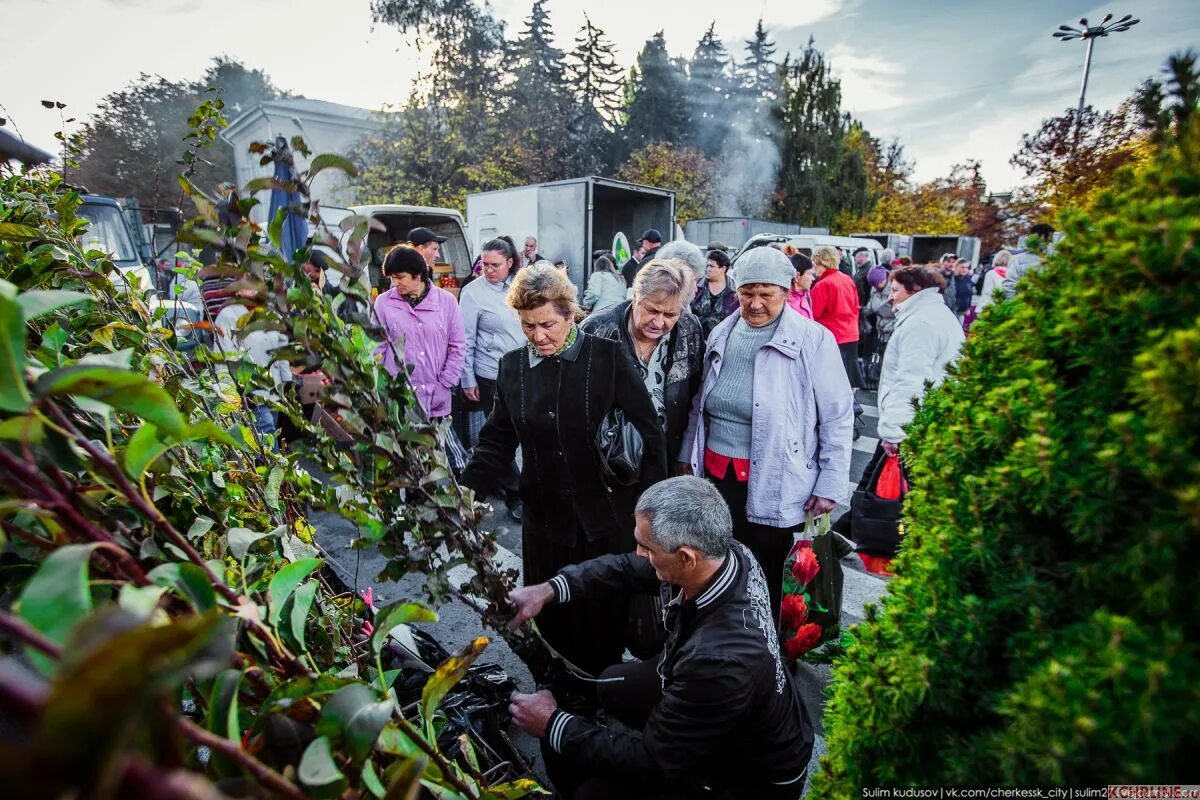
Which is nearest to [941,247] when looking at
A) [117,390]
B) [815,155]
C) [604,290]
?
[815,155]

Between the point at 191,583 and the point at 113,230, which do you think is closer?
the point at 191,583

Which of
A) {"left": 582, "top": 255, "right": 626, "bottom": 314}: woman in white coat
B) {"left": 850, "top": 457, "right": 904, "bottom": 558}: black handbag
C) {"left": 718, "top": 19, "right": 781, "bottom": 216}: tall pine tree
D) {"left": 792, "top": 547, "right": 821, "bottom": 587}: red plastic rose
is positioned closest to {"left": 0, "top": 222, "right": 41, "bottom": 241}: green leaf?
{"left": 792, "top": 547, "right": 821, "bottom": 587}: red plastic rose

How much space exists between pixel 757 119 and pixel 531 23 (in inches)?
657

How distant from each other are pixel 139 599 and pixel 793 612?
2728 mm

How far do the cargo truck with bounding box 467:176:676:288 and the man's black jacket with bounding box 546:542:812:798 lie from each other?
9.87 m

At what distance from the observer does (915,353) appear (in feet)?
11.8

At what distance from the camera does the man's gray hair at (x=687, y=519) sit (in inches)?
65.1

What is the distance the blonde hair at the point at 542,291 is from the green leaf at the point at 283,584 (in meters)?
1.50

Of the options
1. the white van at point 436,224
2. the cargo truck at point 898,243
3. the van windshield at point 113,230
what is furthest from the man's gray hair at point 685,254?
the cargo truck at point 898,243

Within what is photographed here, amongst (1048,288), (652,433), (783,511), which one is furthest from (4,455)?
(783,511)

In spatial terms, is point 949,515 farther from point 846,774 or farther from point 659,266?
point 659,266

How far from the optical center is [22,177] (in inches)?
70.3

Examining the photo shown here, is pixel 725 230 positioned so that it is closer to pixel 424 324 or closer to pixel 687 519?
pixel 424 324

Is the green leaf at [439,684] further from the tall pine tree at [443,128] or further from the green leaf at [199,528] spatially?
the tall pine tree at [443,128]
